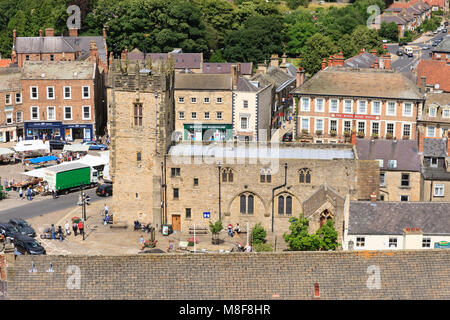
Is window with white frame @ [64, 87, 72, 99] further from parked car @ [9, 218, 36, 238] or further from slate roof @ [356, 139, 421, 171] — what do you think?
slate roof @ [356, 139, 421, 171]

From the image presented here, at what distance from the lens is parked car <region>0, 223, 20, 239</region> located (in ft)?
201

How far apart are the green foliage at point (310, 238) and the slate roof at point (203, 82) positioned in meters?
35.0

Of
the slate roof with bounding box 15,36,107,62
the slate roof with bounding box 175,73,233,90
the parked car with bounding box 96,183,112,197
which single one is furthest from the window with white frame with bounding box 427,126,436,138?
the slate roof with bounding box 15,36,107,62

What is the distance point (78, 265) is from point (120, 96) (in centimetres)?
2786

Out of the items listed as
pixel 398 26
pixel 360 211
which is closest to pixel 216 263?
pixel 360 211

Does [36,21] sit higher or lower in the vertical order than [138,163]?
higher

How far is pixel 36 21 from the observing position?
137m

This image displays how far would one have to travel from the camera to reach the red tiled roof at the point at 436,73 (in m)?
98.1

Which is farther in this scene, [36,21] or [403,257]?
[36,21]

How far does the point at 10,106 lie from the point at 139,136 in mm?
33323

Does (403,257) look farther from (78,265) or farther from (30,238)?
(30,238)

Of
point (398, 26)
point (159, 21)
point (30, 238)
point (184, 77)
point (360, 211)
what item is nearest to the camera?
point (360, 211)

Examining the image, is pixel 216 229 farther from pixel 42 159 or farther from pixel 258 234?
pixel 42 159

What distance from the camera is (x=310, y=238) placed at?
55031 millimetres
